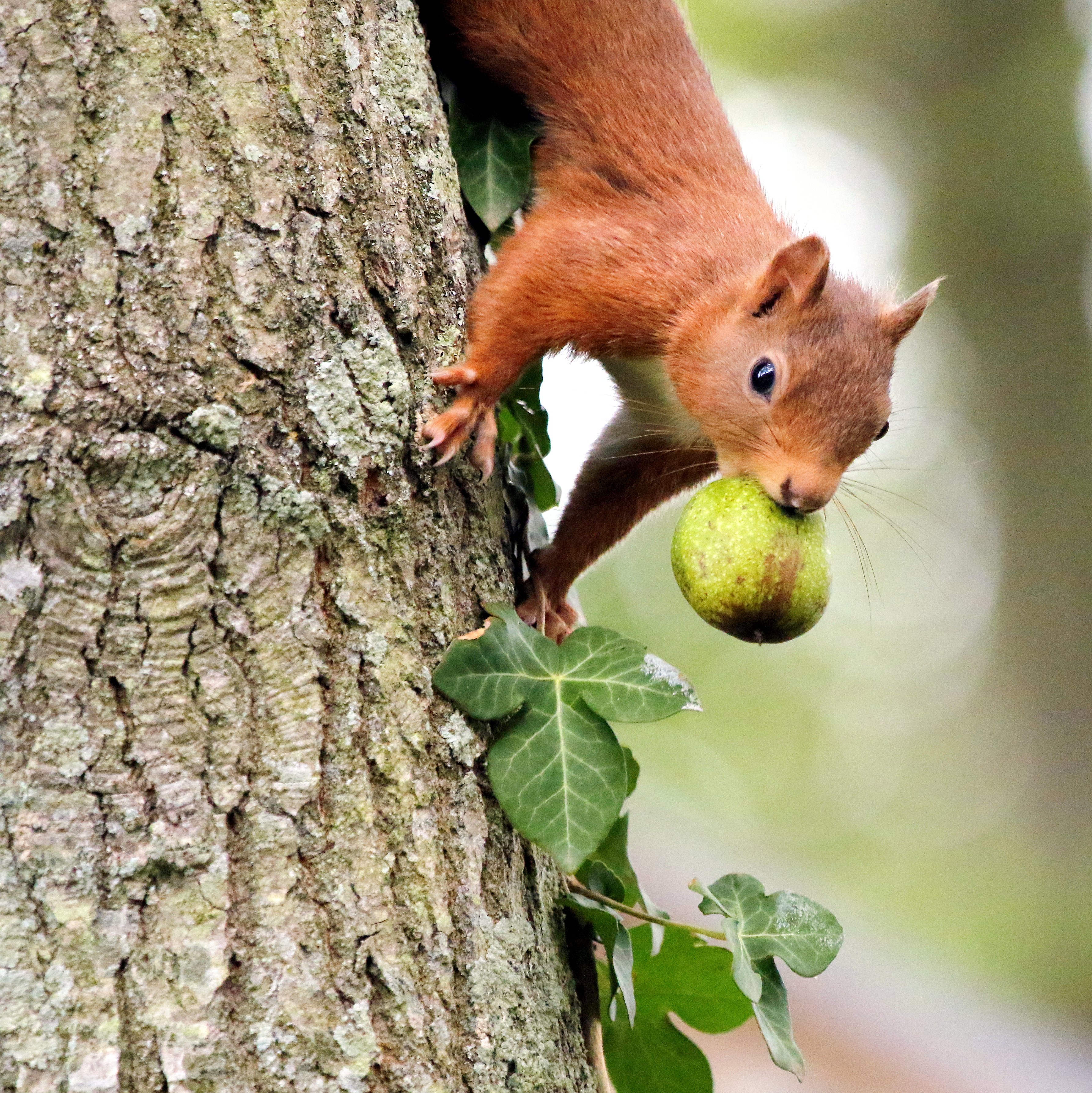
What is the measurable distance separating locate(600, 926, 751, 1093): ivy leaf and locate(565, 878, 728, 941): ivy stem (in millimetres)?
57

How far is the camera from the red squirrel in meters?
2.05

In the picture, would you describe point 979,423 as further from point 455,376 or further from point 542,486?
point 455,376

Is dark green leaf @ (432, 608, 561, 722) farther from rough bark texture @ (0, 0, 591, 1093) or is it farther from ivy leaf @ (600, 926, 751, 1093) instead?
ivy leaf @ (600, 926, 751, 1093)

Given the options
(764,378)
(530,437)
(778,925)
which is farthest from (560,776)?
(764,378)

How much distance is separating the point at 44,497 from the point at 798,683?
10167 mm

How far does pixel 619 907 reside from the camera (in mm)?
1672

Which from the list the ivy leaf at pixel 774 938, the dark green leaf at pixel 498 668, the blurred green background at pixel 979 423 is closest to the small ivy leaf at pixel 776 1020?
the ivy leaf at pixel 774 938

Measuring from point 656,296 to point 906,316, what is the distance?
51 cm

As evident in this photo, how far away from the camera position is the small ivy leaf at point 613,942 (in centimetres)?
162

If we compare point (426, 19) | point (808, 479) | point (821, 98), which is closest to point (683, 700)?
point (808, 479)

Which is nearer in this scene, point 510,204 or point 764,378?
point 510,204

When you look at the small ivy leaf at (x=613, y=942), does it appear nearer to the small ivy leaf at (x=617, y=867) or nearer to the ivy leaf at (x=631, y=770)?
the small ivy leaf at (x=617, y=867)

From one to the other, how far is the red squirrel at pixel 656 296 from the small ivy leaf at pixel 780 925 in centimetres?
52

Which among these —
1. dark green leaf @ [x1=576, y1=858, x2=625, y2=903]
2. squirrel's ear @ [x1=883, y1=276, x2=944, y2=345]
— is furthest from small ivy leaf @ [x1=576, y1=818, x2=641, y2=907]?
squirrel's ear @ [x1=883, y1=276, x2=944, y2=345]
